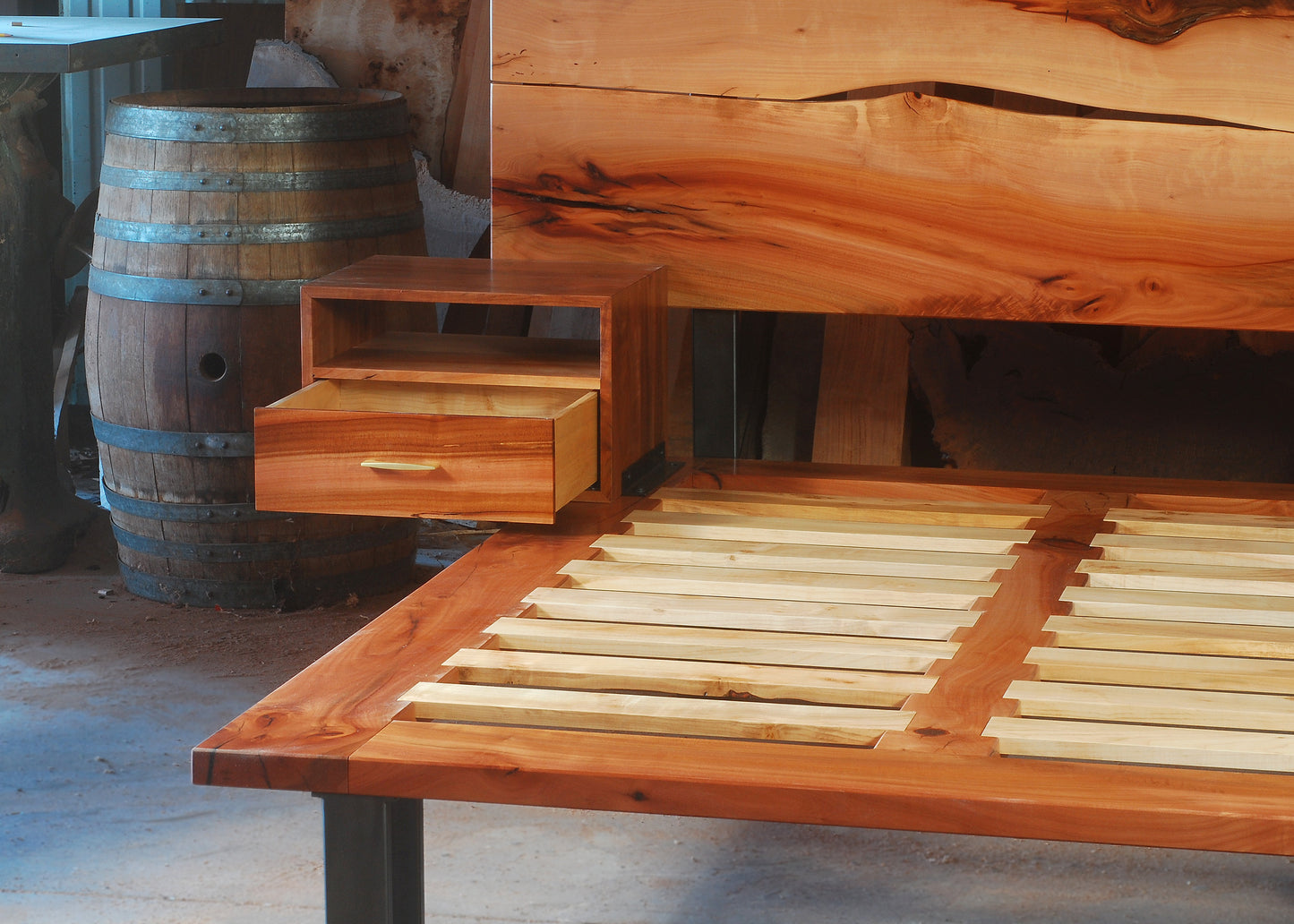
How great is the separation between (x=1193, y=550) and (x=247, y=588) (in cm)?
235

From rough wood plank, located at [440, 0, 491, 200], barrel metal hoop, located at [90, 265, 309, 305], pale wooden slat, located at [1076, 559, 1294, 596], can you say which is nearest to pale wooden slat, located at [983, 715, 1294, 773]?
→ pale wooden slat, located at [1076, 559, 1294, 596]

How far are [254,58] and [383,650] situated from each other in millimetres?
3112

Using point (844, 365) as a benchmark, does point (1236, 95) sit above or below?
above

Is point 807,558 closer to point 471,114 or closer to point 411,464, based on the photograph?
point 411,464

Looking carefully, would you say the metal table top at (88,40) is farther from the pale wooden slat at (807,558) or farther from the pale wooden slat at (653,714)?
the pale wooden slat at (653,714)

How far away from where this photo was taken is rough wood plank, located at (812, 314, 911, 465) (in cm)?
287

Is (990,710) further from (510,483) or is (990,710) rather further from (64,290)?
(64,290)

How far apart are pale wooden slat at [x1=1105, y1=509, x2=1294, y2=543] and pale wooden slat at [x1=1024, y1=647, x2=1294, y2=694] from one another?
Result: 53 cm

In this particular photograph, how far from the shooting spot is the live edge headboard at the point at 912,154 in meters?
2.24

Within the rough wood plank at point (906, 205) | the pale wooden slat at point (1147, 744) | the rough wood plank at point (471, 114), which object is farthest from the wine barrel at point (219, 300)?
the pale wooden slat at point (1147, 744)

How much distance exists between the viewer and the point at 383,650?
162 centimetres

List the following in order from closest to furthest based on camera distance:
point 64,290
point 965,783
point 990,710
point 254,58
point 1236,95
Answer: point 965,783 < point 990,710 < point 1236,95 < point 254,58 < point 64,290

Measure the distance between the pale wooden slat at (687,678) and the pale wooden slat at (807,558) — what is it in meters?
0.36

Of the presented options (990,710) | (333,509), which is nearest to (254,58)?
(333,509)
